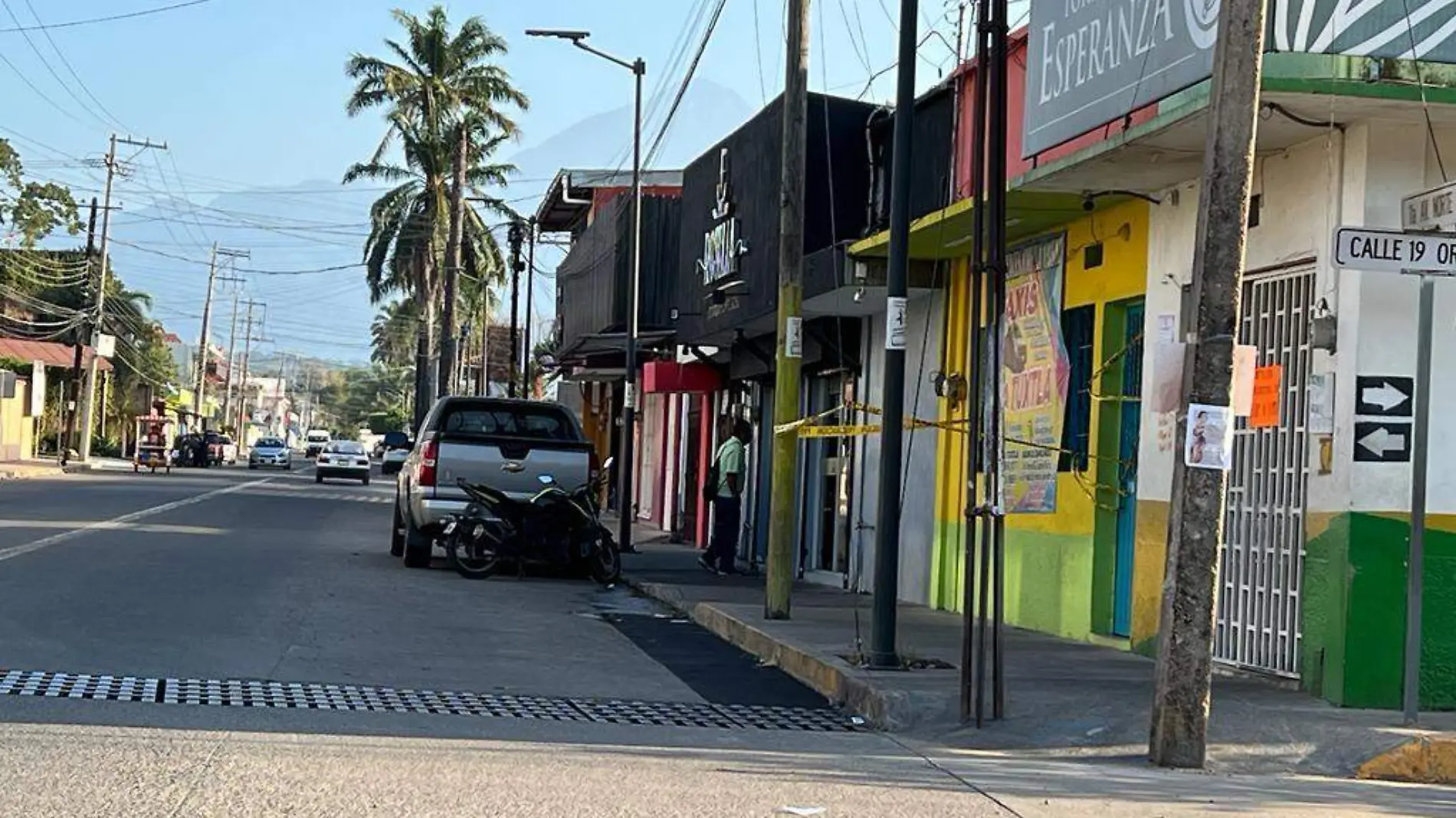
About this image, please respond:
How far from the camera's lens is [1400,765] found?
27.0ft

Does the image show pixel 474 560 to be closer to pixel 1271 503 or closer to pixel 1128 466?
pixel 1128 466

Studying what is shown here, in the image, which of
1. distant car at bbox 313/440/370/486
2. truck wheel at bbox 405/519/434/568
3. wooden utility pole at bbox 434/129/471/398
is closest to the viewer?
truck wheel at bbox 405/519/434/568

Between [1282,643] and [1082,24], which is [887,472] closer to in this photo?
[1282,643]

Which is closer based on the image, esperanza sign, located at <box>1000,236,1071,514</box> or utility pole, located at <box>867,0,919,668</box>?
utility pole, located at <box>867,0,919,668</box>

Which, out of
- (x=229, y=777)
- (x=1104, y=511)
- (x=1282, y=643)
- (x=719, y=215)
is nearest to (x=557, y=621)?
(x=1104, y=511)

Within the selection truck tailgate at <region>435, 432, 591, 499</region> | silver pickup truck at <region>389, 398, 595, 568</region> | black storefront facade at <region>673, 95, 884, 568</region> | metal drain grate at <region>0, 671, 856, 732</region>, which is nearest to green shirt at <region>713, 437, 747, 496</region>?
black storefront facade at <region>673, 95, 884, 568</region>

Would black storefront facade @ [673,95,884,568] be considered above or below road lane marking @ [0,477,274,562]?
above

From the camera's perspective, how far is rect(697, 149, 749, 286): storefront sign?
21703mm

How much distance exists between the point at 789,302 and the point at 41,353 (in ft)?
201

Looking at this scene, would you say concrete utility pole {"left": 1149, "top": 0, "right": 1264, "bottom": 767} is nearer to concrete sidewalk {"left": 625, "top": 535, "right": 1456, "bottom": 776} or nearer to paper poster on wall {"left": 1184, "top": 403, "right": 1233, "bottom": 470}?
paper poster on wall {"left": 1184, "top": 403, "right": 1233, "bottom": 470}

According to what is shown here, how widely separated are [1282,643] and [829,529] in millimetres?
10732

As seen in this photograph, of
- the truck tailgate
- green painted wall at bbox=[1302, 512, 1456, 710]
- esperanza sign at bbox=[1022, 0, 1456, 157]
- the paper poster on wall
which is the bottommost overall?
green painted wall at bbox=[1302, 512, 1456, 710]

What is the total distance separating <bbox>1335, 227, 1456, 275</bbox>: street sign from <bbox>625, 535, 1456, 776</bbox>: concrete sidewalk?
2407 millimetres

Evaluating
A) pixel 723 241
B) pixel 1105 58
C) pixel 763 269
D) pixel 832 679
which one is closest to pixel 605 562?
pixel 763 269
